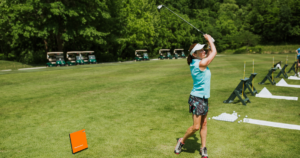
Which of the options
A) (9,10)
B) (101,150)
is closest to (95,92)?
(101,150)

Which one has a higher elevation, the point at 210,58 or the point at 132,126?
the point at 210,58

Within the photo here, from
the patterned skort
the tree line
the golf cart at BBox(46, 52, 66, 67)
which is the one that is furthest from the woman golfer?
the tree line

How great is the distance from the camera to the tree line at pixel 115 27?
36188 millimetres

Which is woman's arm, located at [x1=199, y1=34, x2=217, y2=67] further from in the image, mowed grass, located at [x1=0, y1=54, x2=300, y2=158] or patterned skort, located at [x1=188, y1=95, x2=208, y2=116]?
mowed grass, located at [x1=0, y1=54, x2=300, y2=158]

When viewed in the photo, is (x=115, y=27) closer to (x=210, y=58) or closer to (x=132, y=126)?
(x=132, y=126)

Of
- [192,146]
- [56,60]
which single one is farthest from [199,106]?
[56,60]

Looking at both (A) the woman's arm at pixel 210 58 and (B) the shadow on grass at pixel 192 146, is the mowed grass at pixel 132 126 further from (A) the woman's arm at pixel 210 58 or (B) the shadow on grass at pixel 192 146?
(A) the woman's arm at pixel 210 58

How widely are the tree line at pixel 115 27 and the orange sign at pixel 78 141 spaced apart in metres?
33.0

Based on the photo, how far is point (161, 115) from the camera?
798 cm

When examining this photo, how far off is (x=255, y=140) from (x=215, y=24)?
315ft

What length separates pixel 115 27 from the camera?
47625 millimetres

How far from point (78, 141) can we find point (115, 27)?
44.6 metres

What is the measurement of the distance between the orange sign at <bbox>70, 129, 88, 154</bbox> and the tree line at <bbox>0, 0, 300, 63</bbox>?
33.0 meters

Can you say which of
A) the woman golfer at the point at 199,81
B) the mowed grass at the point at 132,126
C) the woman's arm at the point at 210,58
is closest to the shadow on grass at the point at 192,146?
the mowed grass at the point at 132,126
